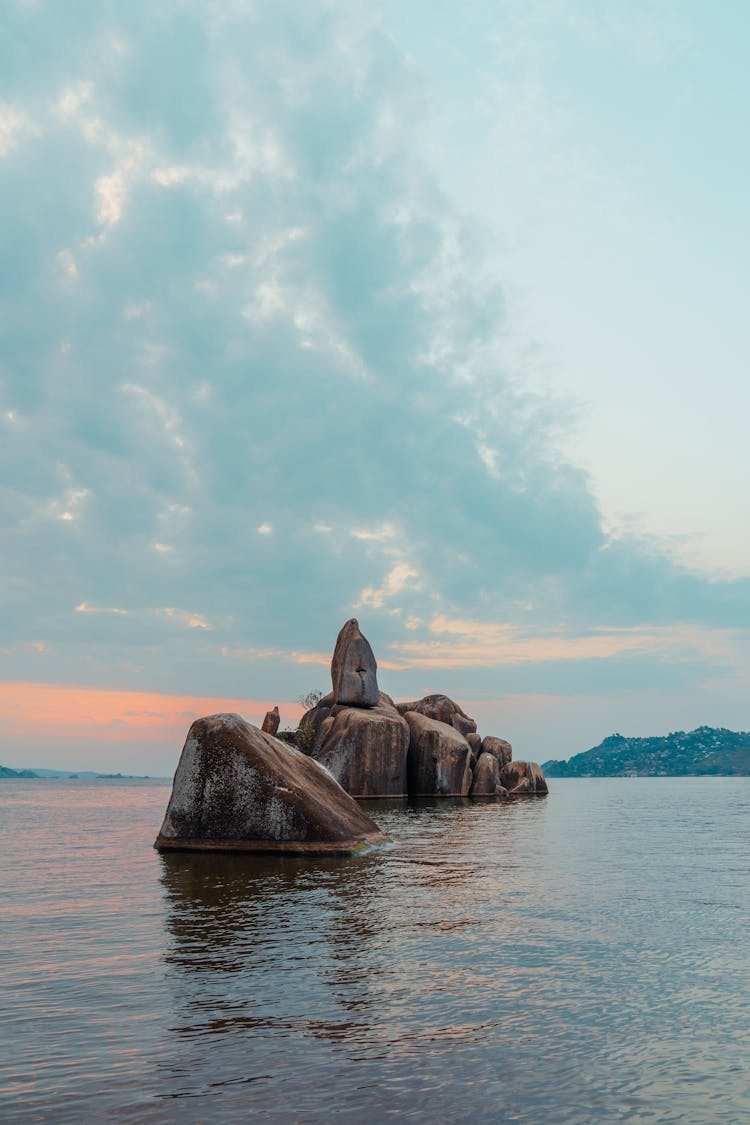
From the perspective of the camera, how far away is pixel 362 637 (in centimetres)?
7131

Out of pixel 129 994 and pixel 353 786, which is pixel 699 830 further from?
pixel 129 994

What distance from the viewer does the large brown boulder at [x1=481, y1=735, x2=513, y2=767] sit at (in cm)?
8469

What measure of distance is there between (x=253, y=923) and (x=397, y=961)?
3.57 metres

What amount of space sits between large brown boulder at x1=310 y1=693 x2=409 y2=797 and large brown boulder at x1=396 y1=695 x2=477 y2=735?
18880 millimetres

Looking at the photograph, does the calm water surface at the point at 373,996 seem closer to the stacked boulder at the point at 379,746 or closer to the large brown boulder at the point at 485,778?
the stacked boulder at the point at 379,746

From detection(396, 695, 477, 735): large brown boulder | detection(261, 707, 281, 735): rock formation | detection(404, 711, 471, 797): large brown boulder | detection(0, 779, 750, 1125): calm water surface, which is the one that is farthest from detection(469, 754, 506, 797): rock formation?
detection(0, 779, 750, 1125): calm water surface

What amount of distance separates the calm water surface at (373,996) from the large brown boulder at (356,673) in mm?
48261

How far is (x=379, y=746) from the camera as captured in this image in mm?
65250

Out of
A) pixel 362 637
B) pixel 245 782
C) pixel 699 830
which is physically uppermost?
pixel 362 637

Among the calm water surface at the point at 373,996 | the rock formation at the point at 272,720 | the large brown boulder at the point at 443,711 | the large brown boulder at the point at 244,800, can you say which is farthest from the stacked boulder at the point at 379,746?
the calm water surface at the point at 373,996

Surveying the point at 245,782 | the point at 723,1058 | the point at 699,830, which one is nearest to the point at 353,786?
the point at 699,830

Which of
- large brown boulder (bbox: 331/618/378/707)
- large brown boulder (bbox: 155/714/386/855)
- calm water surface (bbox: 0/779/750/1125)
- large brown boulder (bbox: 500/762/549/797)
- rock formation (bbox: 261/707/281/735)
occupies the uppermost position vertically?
large brown boulder (bbox: 331/618/378/707)

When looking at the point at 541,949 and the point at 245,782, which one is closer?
the point at 541,949

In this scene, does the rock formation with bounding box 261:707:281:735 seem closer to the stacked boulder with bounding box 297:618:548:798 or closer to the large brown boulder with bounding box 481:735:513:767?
the stacked boulder with bounding box 297:618:548:798
